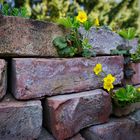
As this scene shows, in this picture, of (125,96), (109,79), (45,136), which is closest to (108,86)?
(109,79)

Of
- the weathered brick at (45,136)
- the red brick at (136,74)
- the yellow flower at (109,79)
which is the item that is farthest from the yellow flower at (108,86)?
the weathered brick at (45,136)

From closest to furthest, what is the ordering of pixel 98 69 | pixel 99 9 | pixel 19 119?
pixel 19 119 → pixel 98 69 → pixel 99 9

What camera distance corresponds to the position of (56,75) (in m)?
1.41

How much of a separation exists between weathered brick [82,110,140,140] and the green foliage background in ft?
7.48

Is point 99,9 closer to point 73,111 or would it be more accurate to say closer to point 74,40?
point 74,40

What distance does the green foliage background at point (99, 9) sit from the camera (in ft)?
12.1

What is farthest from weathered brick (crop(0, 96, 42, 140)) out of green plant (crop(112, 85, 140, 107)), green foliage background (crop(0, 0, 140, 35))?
green foliage background (crop(0, 0, 140, 35))

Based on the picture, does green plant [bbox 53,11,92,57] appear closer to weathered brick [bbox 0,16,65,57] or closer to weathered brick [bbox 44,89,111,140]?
weathered brick [bbox 0,16,65,57]

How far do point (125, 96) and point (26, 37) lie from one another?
0.72 metres

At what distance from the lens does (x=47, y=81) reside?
1379mm

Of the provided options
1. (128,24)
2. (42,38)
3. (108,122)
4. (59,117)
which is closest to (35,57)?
(42,38)

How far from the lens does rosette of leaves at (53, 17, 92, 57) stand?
1459 mm

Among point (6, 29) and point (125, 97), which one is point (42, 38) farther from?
point (125, 97)

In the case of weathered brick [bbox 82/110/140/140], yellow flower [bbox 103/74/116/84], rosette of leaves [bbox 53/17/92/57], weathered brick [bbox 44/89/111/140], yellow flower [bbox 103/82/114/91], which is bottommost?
weathered brick [bbox 82/110/140/140]
